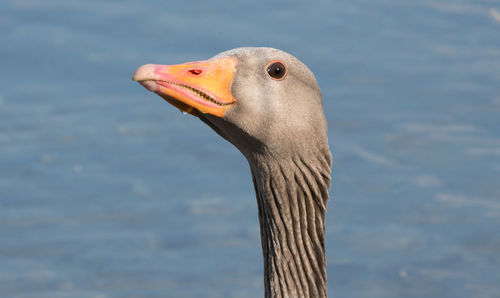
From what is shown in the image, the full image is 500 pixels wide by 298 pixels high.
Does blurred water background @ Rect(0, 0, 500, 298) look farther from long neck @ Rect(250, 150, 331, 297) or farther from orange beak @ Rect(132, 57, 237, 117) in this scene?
orange beak @ Rect(132, 57, 237, 117)

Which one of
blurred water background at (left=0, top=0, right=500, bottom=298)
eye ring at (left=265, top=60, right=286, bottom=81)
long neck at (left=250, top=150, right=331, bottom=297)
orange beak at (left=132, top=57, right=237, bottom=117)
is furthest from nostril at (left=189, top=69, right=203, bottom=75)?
blurred water background at (left=0, top=0, right=500, bottom=298)

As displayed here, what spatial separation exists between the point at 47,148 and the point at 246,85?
572cm

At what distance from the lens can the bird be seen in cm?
529

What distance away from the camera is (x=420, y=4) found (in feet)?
44.2

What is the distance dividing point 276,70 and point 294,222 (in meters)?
0.91

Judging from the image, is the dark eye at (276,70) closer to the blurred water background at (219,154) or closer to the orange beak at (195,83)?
the orange beak at (195,83)

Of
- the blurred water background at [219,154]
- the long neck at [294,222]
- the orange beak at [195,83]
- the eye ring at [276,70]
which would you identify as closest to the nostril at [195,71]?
the orange beak at [195,83]

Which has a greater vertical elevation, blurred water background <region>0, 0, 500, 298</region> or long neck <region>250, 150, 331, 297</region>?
blurred water background <region>0, 0, 500, 298</region>

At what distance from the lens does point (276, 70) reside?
5.43 metres

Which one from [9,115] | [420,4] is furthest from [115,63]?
[420,4]

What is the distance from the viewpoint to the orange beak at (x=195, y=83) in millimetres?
5109

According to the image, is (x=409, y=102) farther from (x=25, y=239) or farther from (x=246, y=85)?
(x=246, y=85)

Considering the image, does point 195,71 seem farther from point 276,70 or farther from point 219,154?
point 219,154

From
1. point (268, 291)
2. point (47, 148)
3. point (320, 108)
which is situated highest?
point (47, 148)
